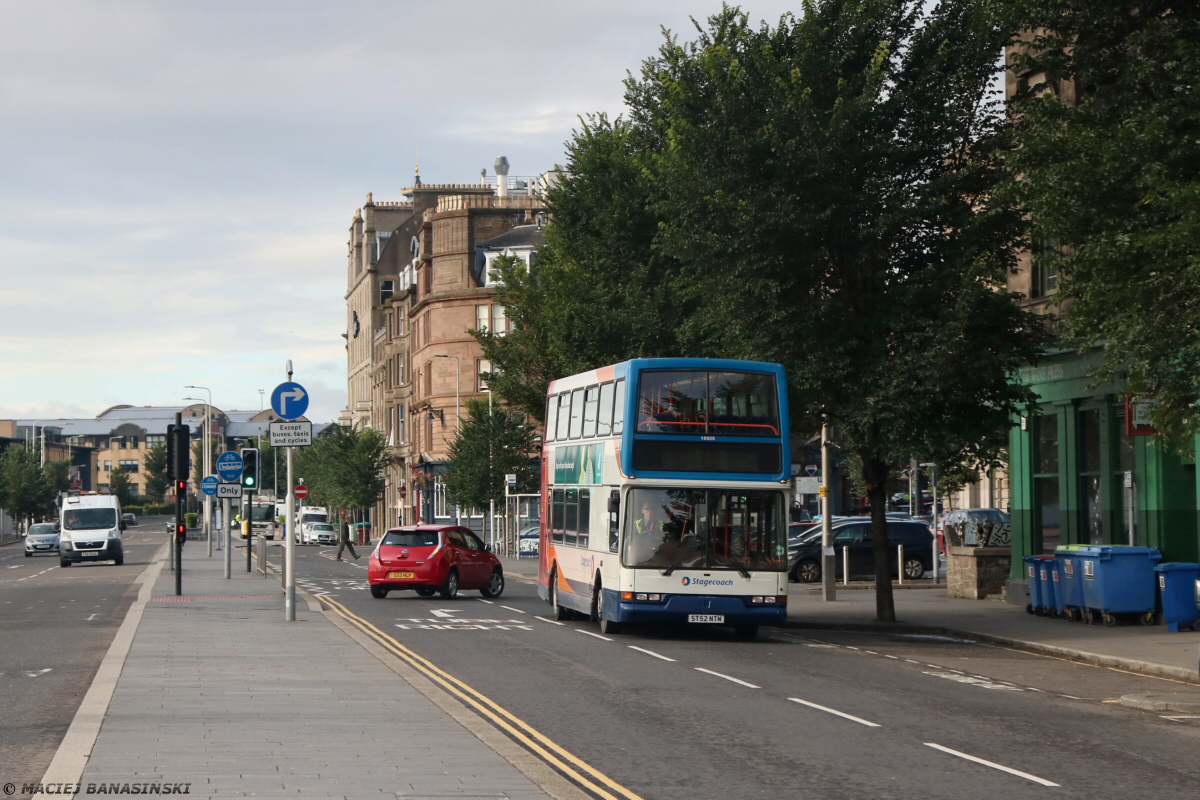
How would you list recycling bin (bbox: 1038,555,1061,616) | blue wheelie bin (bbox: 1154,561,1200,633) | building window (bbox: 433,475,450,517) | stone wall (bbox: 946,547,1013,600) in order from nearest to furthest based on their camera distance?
blue wheelie bin (bbox: 1154,561,1200,633) → recycling bin (bbox: 1038,555,1061,616) → stone wall (bbox: 946,547,1013,600) → building window (bbox: 433,475,450,517)

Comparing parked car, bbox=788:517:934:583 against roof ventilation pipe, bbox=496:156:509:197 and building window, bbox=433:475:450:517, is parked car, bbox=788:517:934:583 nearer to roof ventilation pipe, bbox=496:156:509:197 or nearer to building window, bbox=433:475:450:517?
building window, bbox=433:475:450:517

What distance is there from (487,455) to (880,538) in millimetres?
40446

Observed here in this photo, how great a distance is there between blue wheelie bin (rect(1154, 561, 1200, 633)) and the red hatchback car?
14969 mm

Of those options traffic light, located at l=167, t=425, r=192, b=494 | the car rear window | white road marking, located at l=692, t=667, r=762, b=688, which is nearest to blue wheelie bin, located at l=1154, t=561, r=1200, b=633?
white road marking, located at l=692, t=667, r=762, b=688

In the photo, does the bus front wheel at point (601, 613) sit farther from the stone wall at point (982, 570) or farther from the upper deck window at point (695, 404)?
the stone wall at point (982, 570)

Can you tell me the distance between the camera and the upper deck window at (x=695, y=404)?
2133 centimetres

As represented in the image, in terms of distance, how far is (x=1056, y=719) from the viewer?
13.2 m

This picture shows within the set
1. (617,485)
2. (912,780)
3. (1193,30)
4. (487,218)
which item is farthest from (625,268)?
(487,218)

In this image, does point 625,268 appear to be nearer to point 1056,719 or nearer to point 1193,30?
point 1193,30

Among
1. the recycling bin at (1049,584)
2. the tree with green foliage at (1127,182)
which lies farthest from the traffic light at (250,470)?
the tree with green foliage at (1127,182)

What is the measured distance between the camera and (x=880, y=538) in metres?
25.1

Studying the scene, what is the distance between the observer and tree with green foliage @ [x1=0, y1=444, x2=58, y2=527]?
114 metres

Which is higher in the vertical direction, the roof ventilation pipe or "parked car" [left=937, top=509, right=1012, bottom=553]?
the roof ventilation pipe

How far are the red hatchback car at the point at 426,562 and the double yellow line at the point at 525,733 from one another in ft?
38.4
